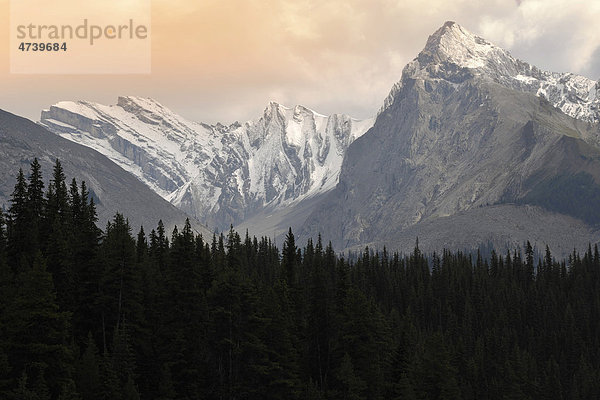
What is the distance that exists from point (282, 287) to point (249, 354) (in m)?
19.1

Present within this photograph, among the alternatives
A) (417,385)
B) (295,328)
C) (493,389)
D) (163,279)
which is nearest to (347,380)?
(295,328)

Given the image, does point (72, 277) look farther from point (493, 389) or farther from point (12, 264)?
point (493, 389)

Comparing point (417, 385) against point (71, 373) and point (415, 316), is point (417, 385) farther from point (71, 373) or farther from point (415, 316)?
point (415, 316)

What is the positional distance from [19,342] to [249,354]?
28.2 metres

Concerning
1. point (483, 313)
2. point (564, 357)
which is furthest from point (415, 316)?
point (564, 357)

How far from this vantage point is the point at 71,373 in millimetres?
72438

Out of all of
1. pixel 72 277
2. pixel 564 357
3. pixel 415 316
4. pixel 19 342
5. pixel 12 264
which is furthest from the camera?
pixel 415 316

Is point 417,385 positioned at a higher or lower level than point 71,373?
lower

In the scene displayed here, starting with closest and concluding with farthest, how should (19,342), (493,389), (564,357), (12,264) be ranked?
(19,342) → (12,264) → (493,389) → (564,357)

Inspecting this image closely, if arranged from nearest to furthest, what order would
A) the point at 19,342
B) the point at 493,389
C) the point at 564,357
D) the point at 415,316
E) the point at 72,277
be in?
the point at 19,342, the point at 72,277, the point at 493,389, the point at 564,357, the point at 415,316

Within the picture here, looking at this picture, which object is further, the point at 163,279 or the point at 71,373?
the point at 163,279

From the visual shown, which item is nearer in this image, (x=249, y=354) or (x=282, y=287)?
(x=249, y=354)

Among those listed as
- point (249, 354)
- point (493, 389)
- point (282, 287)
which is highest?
point (282, 287)

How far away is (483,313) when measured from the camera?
198 metres
